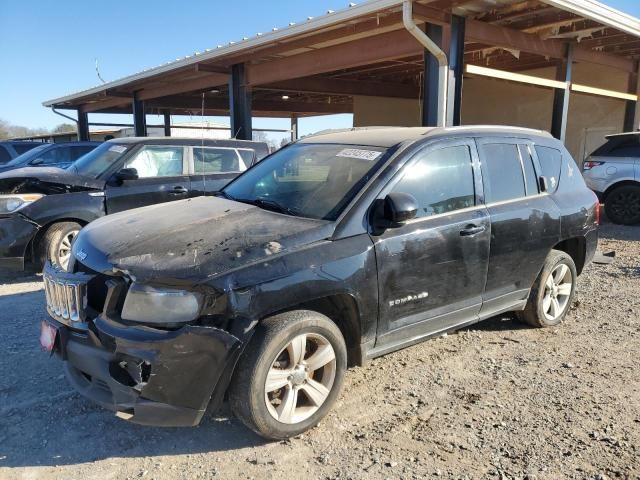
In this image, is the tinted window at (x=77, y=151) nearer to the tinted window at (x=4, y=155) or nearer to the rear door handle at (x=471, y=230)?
the tinted window at (x=4, y=155)

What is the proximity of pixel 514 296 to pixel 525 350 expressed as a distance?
457 mm

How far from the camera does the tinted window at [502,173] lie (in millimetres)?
4000

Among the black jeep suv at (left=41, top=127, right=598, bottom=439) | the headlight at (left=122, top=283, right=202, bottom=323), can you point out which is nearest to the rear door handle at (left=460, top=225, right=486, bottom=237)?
the black jeep suv at (left=41, top=127, right=598, bottom=439)

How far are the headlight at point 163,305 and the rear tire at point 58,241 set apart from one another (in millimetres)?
4028

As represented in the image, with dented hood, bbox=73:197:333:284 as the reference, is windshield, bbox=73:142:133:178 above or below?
above

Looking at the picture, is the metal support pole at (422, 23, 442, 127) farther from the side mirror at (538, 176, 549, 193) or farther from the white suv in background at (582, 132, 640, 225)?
the side mirror at (538, 176, 549, 193)

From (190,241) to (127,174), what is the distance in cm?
408

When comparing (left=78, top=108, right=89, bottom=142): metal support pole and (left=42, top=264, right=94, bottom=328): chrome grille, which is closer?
(left=42, top=264, right=94, bottom=328): chrome grille

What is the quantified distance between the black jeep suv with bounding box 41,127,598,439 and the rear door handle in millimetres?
15

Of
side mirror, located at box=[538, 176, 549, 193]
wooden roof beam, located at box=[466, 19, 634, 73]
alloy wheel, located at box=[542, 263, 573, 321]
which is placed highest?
wooden roof beam, located at box=[466, 19, 634, 73]

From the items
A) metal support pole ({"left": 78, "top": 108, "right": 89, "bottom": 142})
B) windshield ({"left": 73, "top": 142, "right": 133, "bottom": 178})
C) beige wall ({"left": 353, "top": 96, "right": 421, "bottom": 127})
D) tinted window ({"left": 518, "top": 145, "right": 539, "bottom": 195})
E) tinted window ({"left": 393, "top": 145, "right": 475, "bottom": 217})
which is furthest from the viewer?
metal support pole ({"left": 78, "top": 108, "right": 89, "bottom": 142})

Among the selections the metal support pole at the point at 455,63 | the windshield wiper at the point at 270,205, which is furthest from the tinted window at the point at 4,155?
the windshield wiper at the point at 270,205

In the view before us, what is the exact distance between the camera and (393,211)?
3.13 m

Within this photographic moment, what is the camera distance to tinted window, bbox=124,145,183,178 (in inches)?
277
